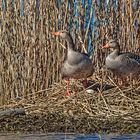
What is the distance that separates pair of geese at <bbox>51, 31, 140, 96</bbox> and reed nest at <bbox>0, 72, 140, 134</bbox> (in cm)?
22

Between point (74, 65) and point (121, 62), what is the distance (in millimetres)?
674

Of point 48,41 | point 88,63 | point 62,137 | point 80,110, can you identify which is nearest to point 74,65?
point 88,63

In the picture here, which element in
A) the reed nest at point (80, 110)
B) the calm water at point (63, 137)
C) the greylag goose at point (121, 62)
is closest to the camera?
the calm water at point (63, 137)

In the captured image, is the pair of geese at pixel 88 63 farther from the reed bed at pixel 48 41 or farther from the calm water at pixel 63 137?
the calm water at pixel 63 137

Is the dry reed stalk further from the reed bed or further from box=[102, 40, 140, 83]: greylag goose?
box=[102, 40, 140, 83]: greylag goose

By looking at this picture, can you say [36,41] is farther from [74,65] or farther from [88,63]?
[88,63]

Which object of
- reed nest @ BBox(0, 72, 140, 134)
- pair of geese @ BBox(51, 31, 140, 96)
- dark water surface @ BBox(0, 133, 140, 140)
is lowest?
reed nest @ BBox(0, 72, 140, 134)

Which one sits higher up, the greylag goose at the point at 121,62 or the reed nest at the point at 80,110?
the greylag goose at the point at 121,62

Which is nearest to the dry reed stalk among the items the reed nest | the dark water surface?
the reed nest

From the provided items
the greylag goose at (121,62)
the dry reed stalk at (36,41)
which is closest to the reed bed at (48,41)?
the dry reed stalk at (36,41)

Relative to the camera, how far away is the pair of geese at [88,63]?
812 cm

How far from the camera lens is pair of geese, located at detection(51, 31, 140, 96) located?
8.12m

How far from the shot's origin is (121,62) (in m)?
8.35

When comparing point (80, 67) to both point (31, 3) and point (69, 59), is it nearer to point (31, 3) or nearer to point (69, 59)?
point (69, 59)
